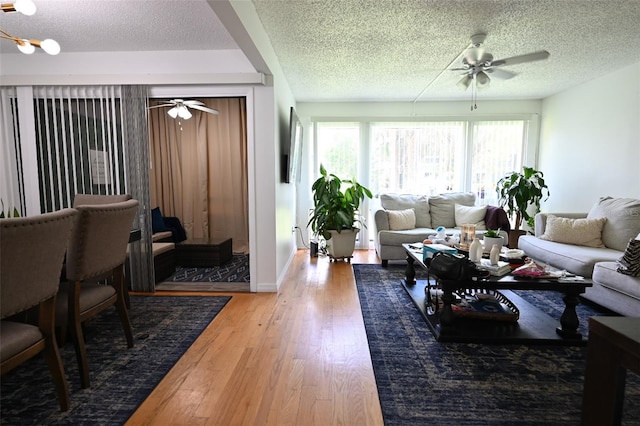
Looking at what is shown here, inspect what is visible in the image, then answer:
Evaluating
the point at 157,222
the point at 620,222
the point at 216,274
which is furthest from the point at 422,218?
the point at 157,222

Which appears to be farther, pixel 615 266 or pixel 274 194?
pixel 274 194

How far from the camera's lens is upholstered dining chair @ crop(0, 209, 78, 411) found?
1206mm

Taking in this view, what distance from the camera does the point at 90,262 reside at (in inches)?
69.4

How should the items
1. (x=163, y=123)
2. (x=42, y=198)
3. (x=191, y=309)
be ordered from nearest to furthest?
(x=191, y=309)
(x=42, y=198)
(x=163, y=123)

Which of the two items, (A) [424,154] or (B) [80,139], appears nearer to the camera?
(B) [80,139]

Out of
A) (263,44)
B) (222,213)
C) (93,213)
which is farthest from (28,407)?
(222,213)

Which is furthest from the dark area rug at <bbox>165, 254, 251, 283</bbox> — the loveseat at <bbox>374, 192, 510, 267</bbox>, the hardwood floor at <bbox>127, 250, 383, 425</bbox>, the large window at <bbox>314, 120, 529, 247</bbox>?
the large window at <bbox>314, 120, 529, 247</bbox>

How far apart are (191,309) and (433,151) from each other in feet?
14.1

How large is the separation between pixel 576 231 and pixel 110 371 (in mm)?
4316

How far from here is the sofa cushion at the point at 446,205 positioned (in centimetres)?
464

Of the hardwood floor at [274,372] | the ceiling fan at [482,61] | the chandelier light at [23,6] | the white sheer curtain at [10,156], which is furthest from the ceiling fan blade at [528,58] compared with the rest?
the white sheer curtain at [10,156]

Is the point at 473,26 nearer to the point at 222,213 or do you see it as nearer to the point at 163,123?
the point at 222,213

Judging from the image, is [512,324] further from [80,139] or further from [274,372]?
[80,139]

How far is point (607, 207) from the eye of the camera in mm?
3363
